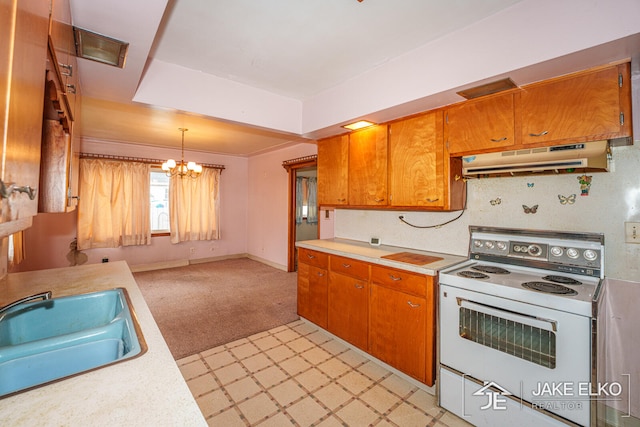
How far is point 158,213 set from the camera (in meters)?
5.80

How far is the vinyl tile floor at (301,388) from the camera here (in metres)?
1.82

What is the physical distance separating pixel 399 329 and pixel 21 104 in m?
2.32

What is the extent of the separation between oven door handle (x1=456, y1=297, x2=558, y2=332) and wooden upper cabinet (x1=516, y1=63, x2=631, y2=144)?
1061 mm

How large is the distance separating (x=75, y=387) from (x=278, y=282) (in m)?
4.05

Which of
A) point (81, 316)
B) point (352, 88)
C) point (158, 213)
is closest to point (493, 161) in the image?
point (352, 88)

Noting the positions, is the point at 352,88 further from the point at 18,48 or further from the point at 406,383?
the point at 406,383

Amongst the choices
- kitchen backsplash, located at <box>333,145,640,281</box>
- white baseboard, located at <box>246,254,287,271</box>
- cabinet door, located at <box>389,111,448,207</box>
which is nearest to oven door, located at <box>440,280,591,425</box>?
kitchen backsplash, located at <box>333,145,640,281</box>

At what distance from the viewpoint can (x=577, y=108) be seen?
163cm

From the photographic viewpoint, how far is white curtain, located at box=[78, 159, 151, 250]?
485cm

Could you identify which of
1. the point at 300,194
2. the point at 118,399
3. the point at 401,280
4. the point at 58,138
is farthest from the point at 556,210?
the point at 300,194

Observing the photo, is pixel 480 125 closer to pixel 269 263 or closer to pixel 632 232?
pixel 632 232

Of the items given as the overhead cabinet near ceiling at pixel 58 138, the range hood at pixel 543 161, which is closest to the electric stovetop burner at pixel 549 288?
the range hood at pixel 543 161

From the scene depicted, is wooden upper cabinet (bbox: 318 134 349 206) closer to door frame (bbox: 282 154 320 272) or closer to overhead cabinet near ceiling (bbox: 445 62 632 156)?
overhead cabinet near ceiling (bbox: 445 62 632 156)

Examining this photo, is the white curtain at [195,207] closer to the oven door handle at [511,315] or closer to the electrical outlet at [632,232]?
the oven door handle at [511,315]
